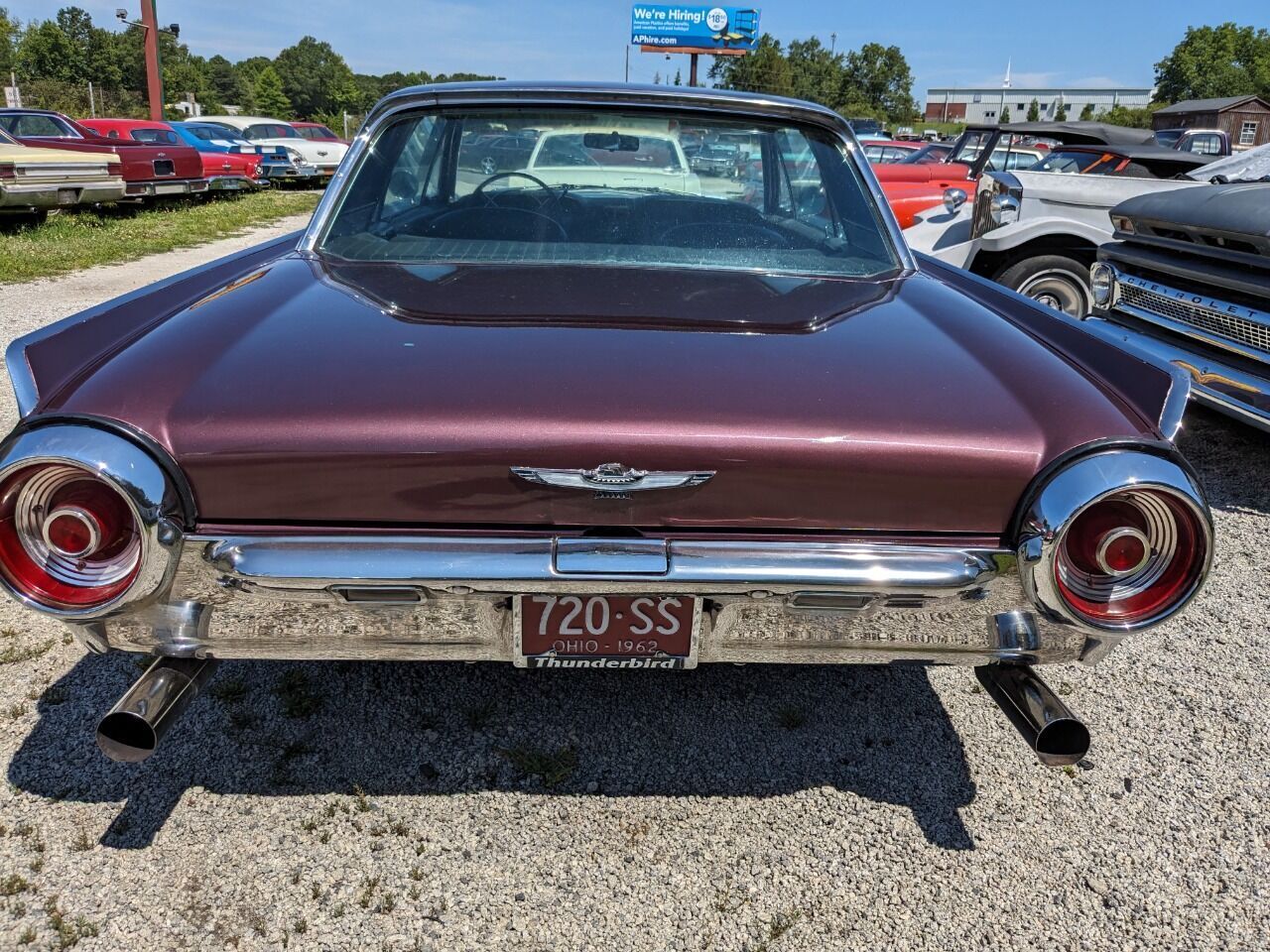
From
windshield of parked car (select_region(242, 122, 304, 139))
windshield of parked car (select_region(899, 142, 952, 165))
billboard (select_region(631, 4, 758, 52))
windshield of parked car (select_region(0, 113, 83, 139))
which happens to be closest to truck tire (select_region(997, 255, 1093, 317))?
windshield of parked car (select_region(899, 142, 952, 165))

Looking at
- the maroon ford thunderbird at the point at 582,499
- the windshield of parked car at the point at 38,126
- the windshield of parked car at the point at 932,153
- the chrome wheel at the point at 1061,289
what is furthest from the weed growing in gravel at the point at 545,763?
the windshield of parked car at the point at 932,153

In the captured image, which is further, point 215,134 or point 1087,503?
point 215,134

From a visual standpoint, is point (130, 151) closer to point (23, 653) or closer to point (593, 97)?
point (23, 653)

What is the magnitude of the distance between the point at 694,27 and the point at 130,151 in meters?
43.0

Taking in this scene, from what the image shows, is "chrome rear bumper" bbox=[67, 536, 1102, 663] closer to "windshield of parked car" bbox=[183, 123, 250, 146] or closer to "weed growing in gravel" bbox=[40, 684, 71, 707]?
"weed growing in gravel" bbox=[40, 684, 71, 707]

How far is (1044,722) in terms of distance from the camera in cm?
182

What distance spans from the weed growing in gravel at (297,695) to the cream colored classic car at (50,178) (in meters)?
9.59

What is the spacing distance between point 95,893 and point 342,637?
0.71 meters

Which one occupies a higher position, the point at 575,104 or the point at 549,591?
the point at 575,104

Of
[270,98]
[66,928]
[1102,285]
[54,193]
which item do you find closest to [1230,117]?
[270,98]

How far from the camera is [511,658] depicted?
6.08ft

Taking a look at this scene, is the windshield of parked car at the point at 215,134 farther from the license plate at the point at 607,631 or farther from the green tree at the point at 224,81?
the green tree at the point at 224,81

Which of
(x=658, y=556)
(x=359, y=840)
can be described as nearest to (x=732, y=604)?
(x=658, y=556)

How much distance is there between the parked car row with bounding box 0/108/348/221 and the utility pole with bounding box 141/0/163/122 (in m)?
3.53
